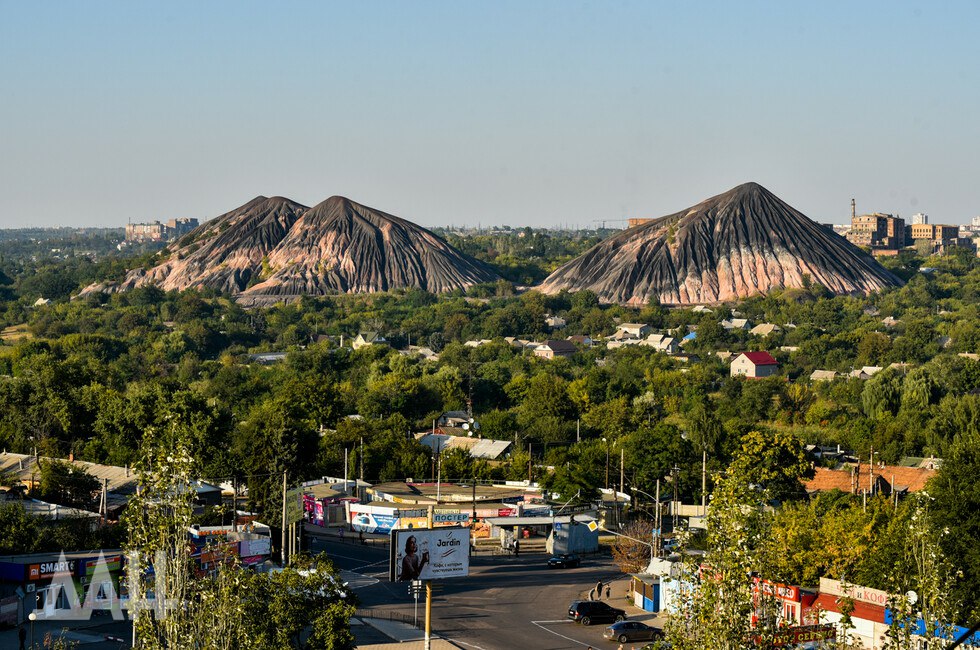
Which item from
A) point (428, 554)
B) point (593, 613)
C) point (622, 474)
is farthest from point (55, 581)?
point (622, 474)

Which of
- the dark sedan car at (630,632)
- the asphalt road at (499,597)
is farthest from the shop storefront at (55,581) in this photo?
the dark sedan car at (630,632)

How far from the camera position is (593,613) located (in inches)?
1246

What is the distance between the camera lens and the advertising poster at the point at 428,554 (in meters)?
28.0

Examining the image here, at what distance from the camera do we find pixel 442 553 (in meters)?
29.0

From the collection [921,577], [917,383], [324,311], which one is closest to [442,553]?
[921,577]

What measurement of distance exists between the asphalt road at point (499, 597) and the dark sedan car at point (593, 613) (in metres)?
0.17

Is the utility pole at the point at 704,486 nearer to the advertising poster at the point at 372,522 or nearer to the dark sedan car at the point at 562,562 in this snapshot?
the dark sedan car at the point at 562,562

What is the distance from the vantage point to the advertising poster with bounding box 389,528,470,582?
2797 cm

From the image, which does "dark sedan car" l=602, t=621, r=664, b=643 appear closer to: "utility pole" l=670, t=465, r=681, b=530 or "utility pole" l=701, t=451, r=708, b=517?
"utility pole" l=701, t=451, r=708, b=517

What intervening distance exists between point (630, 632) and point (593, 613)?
197 cm

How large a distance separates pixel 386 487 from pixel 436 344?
2312 inches

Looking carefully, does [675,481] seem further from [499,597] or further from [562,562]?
[499,597]

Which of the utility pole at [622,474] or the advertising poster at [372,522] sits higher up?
the utility pole at [622,474]

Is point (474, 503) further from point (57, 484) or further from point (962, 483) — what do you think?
point (962, 483)
